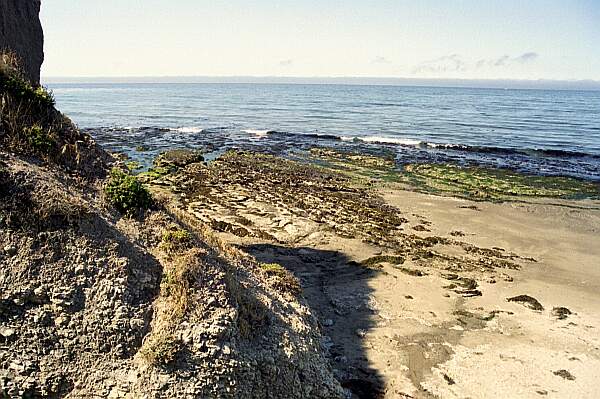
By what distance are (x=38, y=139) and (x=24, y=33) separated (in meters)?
8.84

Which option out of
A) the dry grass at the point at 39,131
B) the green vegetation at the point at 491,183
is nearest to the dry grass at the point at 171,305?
the dry grass at the point at 39,131

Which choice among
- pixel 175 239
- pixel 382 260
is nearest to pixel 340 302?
pixel 382 260

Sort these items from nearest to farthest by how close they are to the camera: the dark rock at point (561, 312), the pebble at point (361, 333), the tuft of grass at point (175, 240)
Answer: the tuft of grass at point (175, 240) → the pebble at point (361, 333) → the dark rock at point (561, 312)

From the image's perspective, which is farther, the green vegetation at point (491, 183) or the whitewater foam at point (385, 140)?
the whitewater foam at point (385, 140)

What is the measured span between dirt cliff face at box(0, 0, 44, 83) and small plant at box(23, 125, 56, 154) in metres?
5.34

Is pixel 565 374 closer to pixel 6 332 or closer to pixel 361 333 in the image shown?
pixel 361 333

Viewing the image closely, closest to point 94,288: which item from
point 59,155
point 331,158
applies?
point 59,155

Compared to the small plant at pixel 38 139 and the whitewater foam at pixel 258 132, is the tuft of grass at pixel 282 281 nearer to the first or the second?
the small plant at pixel 38 139

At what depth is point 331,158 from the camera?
42438mm

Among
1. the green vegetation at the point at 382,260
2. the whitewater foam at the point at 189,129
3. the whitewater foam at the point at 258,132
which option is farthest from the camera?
the whitewater foam at the point at 189,129

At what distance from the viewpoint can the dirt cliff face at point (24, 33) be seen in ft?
54.1

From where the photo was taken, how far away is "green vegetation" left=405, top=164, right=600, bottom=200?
31625 millimetres

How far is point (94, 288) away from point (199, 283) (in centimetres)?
200

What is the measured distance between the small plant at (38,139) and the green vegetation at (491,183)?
976 inches
